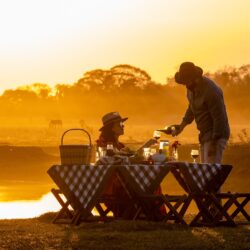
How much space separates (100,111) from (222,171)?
63618 mm

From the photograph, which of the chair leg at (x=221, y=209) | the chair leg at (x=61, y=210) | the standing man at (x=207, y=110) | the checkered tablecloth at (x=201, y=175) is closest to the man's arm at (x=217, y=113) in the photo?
the standing man at (x=207, y=110)

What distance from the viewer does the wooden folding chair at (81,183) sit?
11430 millimetres

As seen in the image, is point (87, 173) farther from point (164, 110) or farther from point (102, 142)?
point (164, 110)

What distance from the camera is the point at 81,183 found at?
11.5m

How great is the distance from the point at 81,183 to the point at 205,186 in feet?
4.31

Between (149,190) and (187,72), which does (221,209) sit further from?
(187,72)

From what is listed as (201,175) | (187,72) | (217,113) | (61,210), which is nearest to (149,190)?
(201,175)

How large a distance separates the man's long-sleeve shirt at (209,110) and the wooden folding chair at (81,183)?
1.37 m

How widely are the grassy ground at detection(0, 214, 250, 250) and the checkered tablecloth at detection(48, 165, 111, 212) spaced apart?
0.28m

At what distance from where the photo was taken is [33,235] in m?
10.7

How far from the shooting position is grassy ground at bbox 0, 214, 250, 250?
9.98 meters

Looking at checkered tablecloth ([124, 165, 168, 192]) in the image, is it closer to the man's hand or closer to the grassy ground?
the grassy ground

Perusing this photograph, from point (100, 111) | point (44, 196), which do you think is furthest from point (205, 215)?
point (100, 111)

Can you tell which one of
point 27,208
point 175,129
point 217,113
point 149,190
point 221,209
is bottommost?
point 27,208
